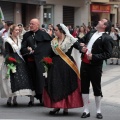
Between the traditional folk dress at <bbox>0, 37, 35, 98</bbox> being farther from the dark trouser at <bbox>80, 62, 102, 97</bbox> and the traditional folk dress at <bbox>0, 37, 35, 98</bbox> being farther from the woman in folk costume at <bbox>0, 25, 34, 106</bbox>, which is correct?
the dark trouser at <bbox>80, 62, 102, 97</bbox>

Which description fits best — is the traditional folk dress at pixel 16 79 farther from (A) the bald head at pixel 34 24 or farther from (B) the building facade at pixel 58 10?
(B) the building facade at pixel 58 10

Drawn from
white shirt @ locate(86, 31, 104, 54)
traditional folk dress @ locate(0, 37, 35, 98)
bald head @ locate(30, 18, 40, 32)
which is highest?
bald head @ locate(30, 18, 40, 32)

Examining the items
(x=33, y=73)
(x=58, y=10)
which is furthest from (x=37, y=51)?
(x=58, y=10)

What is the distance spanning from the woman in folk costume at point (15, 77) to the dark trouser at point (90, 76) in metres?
1.54

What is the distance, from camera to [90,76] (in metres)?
8.04

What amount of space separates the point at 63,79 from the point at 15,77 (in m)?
1.38

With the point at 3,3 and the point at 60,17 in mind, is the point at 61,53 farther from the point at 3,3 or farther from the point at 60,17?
the point at 60,17

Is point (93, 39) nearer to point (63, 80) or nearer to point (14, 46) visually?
point (63, 80)

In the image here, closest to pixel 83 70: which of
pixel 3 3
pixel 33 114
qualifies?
pixel 33 114

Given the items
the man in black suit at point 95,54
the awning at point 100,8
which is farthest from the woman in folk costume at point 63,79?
the awning at point 100,8

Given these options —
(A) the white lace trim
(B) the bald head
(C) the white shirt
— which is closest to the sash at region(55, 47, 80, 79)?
(C) the white shirt

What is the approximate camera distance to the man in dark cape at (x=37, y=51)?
9.20 m

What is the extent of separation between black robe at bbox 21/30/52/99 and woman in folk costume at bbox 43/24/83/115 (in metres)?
0.87

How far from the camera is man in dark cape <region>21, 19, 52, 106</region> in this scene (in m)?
9.20
